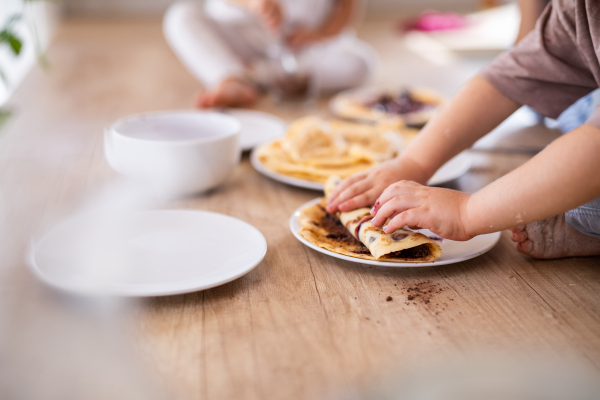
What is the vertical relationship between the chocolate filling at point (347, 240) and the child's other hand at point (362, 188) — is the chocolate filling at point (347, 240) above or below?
below

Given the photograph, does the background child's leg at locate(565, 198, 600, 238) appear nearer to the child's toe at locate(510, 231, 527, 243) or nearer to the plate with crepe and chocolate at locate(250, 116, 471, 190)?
the child's toe at locate(510, 231, 527, 243)

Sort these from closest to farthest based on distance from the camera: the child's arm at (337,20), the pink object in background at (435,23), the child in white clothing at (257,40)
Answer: the child in white clothing at (257,40), the child's arm at (337,20), the pink object in background at (435,23)

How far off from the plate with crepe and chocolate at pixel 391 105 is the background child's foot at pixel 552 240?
781mm

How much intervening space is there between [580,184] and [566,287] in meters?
0.20

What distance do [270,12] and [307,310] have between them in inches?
52.8

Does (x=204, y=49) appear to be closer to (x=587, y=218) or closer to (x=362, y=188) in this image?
(x=362, y=188)

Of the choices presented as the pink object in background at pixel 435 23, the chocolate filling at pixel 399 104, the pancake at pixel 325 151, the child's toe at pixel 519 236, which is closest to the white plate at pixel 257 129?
the pancake at pixel 325 151

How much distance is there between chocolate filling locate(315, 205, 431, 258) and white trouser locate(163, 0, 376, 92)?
114 cm

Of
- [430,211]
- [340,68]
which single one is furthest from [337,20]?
[430,211]

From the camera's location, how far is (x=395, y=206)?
79 cm

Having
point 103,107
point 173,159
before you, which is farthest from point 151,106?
point 173,159

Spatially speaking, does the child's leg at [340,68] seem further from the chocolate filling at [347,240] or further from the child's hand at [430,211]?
the child's hand at [430,211]

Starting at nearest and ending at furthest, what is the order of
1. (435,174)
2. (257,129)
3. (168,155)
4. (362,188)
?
1. (362,188)
2. (168,155)
3. (435,174)
4. (257,129)

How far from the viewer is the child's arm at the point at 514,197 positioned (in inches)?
27.1
